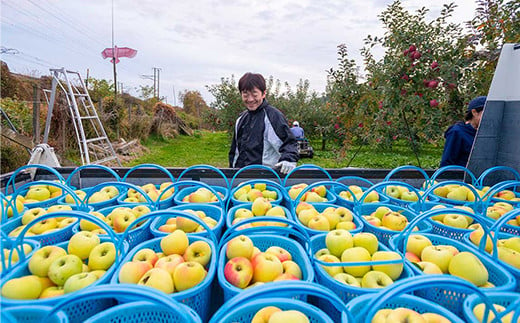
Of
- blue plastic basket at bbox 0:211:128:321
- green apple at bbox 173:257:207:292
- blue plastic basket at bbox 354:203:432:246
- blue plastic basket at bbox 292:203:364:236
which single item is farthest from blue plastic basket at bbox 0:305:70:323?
blue plastic basket at bbox 354:203:432:246

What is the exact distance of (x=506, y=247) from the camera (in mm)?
1401

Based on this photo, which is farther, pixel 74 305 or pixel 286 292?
pixel 74 305

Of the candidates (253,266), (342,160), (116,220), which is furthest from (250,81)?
(342,160)

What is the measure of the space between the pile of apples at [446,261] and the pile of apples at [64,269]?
4.43 ft

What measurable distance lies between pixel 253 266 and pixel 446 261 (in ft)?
2.75

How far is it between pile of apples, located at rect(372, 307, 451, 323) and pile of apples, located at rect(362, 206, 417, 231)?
698 millimetres

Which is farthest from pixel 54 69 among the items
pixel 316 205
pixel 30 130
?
pixel 316 205

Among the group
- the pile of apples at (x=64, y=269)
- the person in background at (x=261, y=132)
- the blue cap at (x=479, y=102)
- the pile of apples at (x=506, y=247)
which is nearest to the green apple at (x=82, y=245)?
the pile of apples at (x=64, y=269)

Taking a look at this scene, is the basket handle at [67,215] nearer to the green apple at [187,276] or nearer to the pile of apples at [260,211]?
the green apple at [187,276]

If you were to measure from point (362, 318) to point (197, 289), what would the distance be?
1.85 feet

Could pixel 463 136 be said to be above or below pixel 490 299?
above

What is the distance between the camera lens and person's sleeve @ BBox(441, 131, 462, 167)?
2896mm

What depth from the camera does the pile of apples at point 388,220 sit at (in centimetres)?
161

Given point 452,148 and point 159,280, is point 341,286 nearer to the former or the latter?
point 159,280
